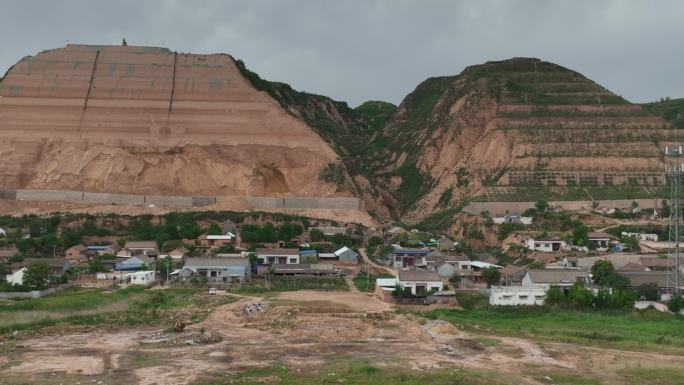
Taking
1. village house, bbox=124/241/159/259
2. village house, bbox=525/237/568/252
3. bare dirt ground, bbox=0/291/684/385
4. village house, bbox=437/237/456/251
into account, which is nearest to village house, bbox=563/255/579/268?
village house, bbox=525/237/568/252

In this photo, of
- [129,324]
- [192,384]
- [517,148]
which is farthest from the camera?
[517,148]

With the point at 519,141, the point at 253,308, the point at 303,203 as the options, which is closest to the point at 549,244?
the point at 253,308

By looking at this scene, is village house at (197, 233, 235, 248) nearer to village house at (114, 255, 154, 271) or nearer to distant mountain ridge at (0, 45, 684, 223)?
village house at (114, 255, 154, 271)

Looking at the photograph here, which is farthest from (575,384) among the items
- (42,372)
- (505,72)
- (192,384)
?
(505,72)

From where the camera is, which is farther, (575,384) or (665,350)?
(665,350)

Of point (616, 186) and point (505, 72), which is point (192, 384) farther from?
point (505, 72)

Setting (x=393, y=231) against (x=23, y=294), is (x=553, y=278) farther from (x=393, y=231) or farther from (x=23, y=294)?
(x=23, y=294)
